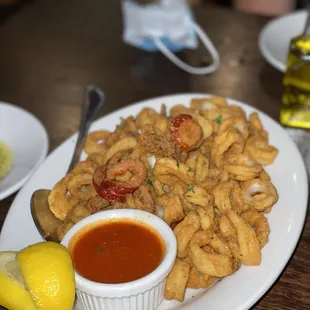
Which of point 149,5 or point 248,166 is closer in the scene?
point 248,166

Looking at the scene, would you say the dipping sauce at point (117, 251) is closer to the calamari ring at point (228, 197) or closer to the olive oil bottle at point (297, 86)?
the calamari ring at point (228, 197)

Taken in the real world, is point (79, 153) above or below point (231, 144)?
below

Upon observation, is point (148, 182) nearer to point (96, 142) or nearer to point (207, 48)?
point (96, 142)

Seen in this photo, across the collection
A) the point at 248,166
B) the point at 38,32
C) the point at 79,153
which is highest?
the point at 248,166

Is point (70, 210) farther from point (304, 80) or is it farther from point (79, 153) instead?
point (304, 80)

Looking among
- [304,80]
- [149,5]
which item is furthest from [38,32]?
[304,80]

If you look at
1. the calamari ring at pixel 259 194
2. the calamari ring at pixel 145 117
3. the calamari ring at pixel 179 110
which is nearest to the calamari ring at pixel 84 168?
the calamari ring at pixel 145 117

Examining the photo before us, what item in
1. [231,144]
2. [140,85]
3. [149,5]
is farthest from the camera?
[149,5]
